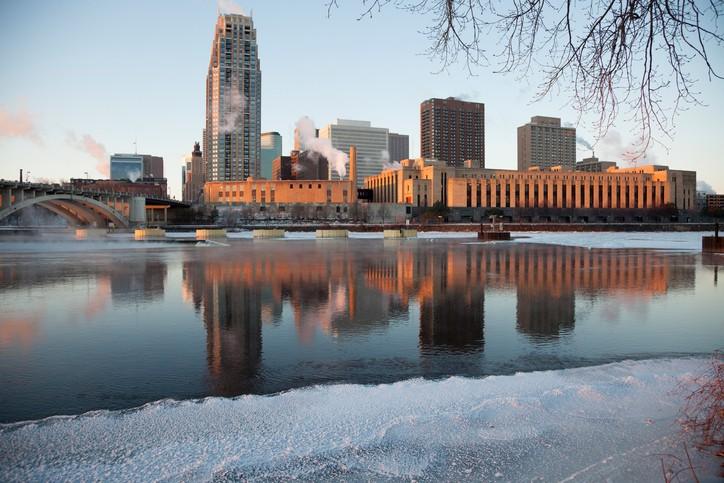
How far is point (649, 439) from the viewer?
15.1ft

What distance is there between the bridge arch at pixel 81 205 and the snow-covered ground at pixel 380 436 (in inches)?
2715

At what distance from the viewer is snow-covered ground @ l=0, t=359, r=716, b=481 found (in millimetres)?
4117

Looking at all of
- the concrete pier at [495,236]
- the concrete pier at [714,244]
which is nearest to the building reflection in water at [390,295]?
the concrete pier at [714,244]

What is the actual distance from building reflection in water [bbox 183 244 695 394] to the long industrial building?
12957 centimetres

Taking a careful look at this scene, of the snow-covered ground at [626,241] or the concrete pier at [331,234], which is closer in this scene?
the snow-covered ground at [626,241]

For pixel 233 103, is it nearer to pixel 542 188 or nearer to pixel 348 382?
pixel 542 188

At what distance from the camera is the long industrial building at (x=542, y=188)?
151m

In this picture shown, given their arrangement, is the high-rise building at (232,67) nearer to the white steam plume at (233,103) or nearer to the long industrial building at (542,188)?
the white steam plume at (233,103)

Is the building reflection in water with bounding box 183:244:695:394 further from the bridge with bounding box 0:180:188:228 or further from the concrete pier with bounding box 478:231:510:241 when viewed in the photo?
the bridge with bounding box 0:180:188:228

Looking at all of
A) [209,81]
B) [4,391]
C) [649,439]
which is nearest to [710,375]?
[649,439]

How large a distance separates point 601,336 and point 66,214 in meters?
96.6

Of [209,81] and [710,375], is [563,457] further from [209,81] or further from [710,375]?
[209,81]

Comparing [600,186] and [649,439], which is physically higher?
[600,186]

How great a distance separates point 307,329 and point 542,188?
15604 cm
